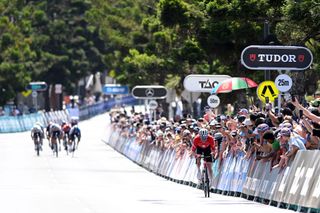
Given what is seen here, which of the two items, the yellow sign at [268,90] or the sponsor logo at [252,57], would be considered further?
the yellow sign at [268,90]

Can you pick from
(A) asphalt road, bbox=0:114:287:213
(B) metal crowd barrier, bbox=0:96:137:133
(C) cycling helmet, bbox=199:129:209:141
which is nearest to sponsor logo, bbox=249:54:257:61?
(C) cycling helmet, bbox=199:129:209:141

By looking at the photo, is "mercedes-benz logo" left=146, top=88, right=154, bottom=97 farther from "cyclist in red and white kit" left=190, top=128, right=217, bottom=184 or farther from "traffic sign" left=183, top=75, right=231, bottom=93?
"cyclist in red and white kit" left=190, top=128, right=217, bottom=184

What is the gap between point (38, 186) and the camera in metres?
31.9

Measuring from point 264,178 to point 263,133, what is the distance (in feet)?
4.13

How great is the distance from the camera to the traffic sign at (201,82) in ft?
122

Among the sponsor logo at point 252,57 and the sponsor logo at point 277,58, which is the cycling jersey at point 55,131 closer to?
the sponsor logo at point 252,57

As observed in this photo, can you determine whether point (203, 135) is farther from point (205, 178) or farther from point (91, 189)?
point (91, 189)

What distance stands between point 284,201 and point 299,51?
6.06 metres

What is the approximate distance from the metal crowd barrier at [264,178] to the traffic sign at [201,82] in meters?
2.28

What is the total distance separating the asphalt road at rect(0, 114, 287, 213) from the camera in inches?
919

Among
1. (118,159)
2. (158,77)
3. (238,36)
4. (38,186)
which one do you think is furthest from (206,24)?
(158,77)

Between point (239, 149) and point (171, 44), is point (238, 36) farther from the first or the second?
point (171, 44)

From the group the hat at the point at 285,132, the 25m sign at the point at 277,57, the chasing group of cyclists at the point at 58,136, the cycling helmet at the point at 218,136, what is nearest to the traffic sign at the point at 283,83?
the 25m sign at the point at 277,57

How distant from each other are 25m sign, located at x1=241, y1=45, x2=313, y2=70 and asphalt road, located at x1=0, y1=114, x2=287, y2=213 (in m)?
3.30
